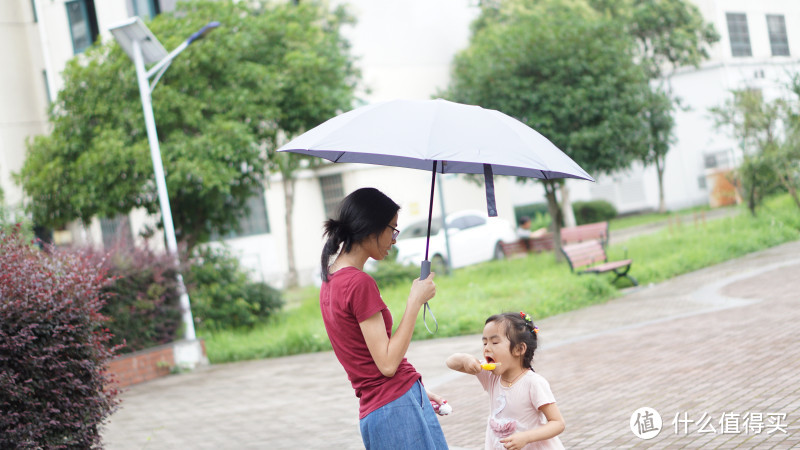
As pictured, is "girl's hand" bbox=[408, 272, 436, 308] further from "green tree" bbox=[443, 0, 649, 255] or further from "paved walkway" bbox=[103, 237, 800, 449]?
"green tree" bbox=[443, 0, 649, 255]

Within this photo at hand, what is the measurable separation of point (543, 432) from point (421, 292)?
33.5 inches

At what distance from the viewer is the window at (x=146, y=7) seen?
23531mm

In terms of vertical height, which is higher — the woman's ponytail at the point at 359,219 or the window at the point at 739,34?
the window at the point at 739,34

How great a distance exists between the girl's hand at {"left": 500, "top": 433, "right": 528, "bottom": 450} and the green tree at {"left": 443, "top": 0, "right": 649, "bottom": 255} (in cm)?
1437

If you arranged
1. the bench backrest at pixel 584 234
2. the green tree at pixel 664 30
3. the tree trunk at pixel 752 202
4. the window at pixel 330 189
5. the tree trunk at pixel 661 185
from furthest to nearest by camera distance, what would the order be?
the tree trunk at pixel 661 185, the green tree at pixel 664 30, the window at pixel 330 189, the tree trunk at pixel 752 202, the bench backrest at pixel 584 234

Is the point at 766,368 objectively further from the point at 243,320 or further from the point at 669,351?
the point at 243,320

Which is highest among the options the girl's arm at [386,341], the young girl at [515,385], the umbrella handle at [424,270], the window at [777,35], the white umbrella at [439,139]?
the window at [777,35]

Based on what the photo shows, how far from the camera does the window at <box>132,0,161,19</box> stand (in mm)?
23531

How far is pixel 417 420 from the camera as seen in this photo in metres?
3.20

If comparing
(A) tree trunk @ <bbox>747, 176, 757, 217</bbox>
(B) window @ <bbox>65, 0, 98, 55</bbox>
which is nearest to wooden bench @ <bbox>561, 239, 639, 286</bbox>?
(A) tree trunk @ <bbox>747, 176, 757, 217</bbox>

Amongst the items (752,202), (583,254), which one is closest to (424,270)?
(583,254)

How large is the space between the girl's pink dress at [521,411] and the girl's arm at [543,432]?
0.05m

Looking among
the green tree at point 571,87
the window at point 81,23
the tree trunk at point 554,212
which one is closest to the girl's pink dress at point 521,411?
the green tree at point 571,87

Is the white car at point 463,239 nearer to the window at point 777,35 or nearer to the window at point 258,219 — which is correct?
the window at point 258,219
